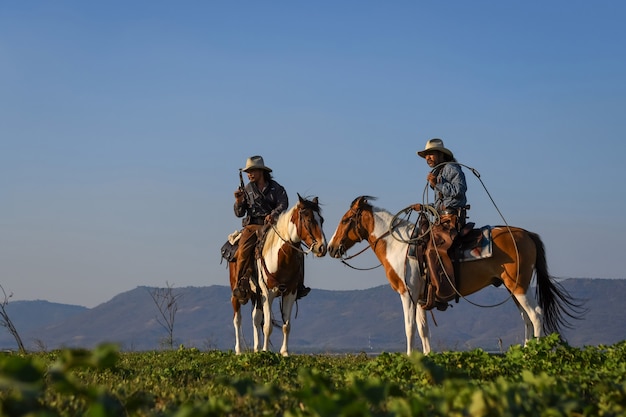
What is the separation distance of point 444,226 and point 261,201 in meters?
4.30

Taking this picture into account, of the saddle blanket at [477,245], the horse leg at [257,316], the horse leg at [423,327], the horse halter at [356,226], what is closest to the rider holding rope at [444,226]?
the horse leg at [423,327]

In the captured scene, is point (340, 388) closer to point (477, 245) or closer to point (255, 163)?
point (477, 245)

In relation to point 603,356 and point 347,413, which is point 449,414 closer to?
point 347,413

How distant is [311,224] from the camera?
1577 centimetres

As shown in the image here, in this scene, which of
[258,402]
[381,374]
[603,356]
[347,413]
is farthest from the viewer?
[603,356]

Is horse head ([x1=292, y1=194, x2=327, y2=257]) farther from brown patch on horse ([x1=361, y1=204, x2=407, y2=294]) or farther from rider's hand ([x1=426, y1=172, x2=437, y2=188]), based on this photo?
rider's hand ([x1=426, y1=172, x2=437, y2=188])

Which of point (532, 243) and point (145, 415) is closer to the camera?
point (145, 415)

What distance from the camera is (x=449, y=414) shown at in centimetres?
533

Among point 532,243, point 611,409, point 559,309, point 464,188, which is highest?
point 464,188

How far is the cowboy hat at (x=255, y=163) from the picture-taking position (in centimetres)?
1759

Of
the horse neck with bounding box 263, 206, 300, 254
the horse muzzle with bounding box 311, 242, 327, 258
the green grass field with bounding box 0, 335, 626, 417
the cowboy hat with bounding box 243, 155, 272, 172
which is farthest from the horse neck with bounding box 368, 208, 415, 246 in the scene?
the green grass field with bounding box 0, 335, 626, 417

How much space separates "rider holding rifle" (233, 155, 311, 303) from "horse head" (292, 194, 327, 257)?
127 cm

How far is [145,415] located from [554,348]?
6.86 m

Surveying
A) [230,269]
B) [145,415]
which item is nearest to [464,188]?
[230,269]
